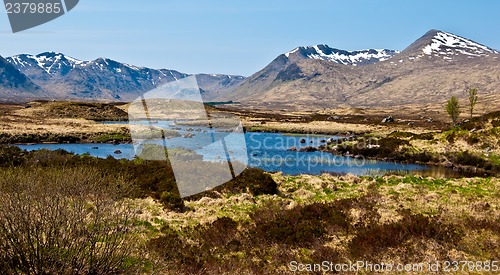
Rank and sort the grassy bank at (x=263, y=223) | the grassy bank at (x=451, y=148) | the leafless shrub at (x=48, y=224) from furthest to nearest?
the grassy bank at (x=451, y=148) < the grassy bank at (x=263, y=223) < the leafless shrub at (x=48, y=224)

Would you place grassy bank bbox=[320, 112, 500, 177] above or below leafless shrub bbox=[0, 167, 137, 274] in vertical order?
below

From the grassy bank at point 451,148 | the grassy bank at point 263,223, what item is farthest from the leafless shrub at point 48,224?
the grassy bank at point 451,148

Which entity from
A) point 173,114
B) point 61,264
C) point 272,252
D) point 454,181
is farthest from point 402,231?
point 173,114

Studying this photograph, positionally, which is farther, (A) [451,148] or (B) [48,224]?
(A) [451,148]

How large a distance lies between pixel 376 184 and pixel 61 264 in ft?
72.9

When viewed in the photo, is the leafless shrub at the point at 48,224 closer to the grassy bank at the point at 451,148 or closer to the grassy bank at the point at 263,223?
the grassy bank at the point at 263,223

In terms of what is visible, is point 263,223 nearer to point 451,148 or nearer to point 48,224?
point 48,224

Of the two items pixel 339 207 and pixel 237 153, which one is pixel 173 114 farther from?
pixel 339 207

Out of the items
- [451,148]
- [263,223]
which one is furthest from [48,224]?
[451,148]

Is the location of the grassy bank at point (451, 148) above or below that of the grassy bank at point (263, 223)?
below

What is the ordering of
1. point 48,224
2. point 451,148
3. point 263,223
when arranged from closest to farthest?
point 48,224 → point 263,223 → point 451,148

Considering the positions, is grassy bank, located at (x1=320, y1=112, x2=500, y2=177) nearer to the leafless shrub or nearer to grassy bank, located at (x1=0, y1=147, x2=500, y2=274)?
grassy bank, located at (x1=0, y1=147, x2=500, y2=274)

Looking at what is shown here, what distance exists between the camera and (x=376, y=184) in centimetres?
2631

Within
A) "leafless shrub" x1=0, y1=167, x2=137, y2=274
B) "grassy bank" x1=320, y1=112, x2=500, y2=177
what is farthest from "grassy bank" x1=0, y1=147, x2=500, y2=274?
"grassy bank" x1=320, y1=112, x2=500, y2=177
